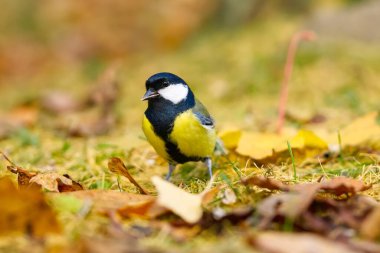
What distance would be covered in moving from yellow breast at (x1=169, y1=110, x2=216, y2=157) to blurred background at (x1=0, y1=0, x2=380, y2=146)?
1003 millimetres

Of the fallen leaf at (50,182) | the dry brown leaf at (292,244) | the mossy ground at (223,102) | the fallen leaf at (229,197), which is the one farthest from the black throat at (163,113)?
the dry brown leaf at (292,244)

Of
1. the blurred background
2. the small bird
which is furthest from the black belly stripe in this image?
the blurred background

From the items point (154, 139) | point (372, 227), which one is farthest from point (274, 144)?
point (372, 227)

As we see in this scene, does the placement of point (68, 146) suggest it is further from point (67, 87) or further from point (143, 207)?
point (67, 87)

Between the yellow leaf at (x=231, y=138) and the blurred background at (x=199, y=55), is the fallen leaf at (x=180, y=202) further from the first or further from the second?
the blurred background at (x=199, y=55)

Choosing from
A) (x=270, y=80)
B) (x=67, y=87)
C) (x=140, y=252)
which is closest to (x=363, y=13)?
(x=270, y=80)

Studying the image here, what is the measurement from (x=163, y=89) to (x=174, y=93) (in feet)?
0.19

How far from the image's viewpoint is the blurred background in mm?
5027

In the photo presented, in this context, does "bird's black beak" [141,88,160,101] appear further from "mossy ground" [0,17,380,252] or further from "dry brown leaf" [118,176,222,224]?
"dry brown leaf" [118,176,222,224]

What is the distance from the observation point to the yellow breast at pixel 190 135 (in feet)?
9.49

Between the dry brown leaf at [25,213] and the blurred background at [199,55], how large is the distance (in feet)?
6.72

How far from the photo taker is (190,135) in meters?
2.93

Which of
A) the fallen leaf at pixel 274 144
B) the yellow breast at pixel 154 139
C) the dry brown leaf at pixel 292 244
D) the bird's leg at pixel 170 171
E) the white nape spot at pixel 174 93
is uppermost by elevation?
the white nape spot at pixel 174 93

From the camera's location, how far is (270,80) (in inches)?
219
